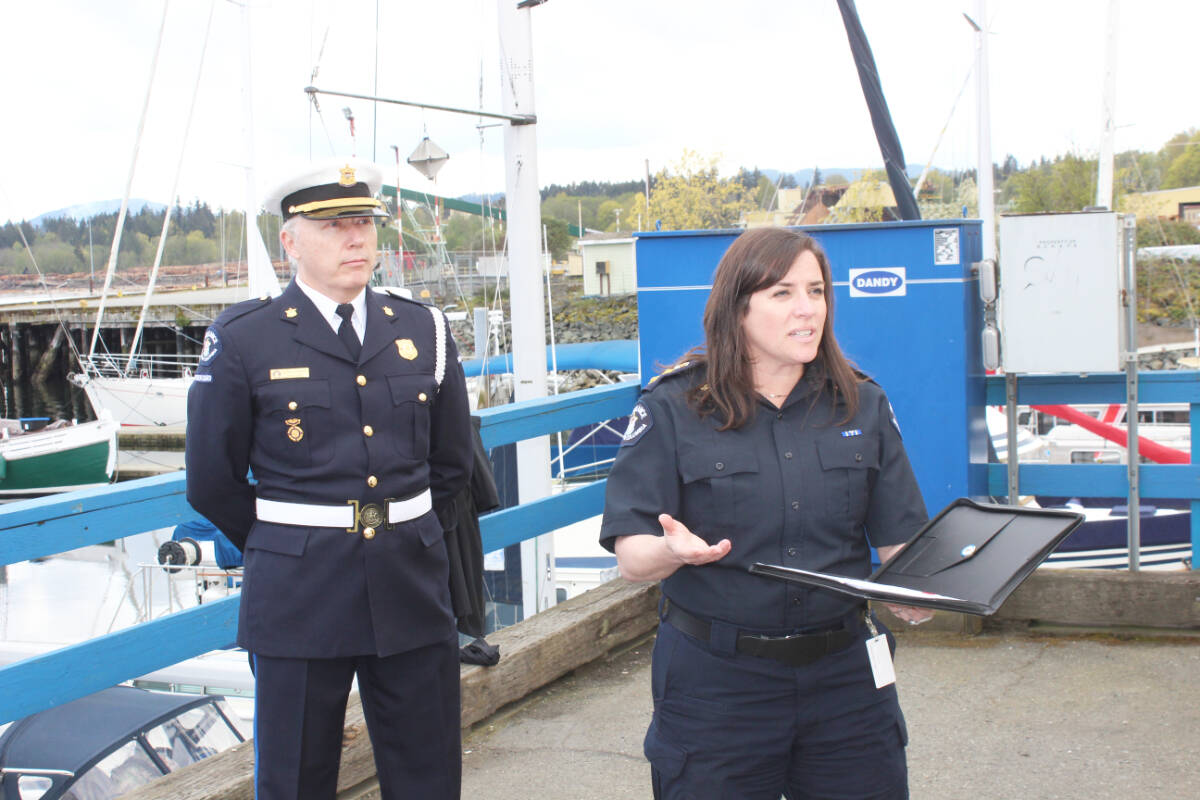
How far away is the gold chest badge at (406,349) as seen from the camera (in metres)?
2.75

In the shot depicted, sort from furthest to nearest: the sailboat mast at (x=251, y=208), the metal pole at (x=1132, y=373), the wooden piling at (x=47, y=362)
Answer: the wooden piling at (x=47, y=362) < the sailboat mast at (x=251, y=208) < the metal pole at (x=1132, y=373)

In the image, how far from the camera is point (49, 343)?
72.6 meters

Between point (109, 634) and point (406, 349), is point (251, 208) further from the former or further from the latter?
point (406, 349)

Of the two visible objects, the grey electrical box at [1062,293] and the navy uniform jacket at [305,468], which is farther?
the grey electrical box at [1062,293]

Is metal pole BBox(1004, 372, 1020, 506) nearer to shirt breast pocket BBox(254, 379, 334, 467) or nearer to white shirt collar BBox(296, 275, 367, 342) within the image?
white shirt collar BBox(296, 275, 367, 342)

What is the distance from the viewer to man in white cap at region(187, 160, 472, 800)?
2562mm

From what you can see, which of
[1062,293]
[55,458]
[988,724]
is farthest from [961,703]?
[55,458]

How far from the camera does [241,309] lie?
265 centimetres

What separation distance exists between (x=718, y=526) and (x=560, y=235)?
82533mm

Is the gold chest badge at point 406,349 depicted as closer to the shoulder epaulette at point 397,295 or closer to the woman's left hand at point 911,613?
the shoulder epaulette at point 397,295

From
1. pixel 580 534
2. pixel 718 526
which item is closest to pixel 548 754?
pixel 718 526

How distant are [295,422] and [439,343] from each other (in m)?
0.47

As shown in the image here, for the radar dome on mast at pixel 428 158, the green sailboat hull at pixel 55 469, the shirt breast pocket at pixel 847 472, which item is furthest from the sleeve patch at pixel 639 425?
the green sailboat hull at pixel 55 469

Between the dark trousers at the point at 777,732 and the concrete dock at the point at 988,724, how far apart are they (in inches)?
56.9
